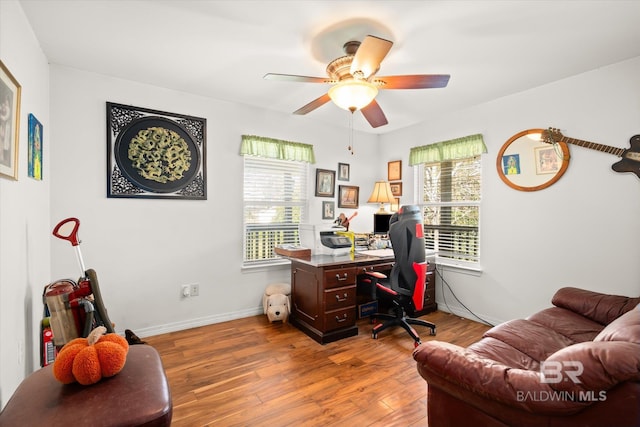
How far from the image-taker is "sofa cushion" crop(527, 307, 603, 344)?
6.36 ft

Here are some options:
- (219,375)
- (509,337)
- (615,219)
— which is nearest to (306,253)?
(219,375)

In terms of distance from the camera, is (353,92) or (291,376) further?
(291,376)

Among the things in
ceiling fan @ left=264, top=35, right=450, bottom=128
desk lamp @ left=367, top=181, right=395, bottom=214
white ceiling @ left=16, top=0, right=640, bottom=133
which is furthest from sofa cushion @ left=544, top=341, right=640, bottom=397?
desk lamp @ left=367, top=181, right=395, bottom=214

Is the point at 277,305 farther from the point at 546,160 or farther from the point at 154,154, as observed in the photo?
the point at 546,160

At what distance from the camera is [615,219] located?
96.9 inches

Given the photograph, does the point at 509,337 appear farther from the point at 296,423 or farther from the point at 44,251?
the point at 44,251

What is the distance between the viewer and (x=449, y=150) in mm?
3598

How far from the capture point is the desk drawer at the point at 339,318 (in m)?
2.83

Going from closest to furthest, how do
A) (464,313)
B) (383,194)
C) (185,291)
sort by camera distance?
(185,291) < (464,313) < (383,194)

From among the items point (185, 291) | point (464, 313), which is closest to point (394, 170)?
point (464, 313)

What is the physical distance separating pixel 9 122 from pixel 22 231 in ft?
2.12

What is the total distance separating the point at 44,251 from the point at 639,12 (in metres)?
4.33

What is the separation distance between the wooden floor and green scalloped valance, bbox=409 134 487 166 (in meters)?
1.91

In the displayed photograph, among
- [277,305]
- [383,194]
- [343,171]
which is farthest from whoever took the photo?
[343,171]
